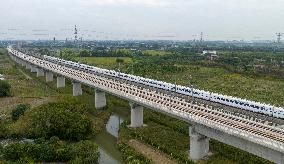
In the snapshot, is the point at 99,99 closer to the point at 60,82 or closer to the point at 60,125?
the point at 60,125

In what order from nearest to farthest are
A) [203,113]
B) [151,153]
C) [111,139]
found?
[203,113] < [151,153] < [111,139]

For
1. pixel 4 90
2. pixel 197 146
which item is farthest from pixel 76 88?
pixel 197 146

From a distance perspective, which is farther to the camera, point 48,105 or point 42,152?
point 48,105

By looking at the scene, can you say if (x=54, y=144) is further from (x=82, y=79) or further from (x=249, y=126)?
(x=82, y=79)

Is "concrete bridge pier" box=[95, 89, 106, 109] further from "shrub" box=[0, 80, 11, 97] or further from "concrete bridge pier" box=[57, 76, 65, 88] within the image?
"concrete bridge pier" box=[57, 76, 65, 88]

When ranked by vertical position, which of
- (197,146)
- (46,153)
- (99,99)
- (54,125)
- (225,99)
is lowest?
(46,153)

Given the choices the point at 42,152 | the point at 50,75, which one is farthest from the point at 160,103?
the point at 50,75

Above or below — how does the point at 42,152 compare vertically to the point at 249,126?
below

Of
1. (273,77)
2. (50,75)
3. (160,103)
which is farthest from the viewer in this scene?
(273,77)
